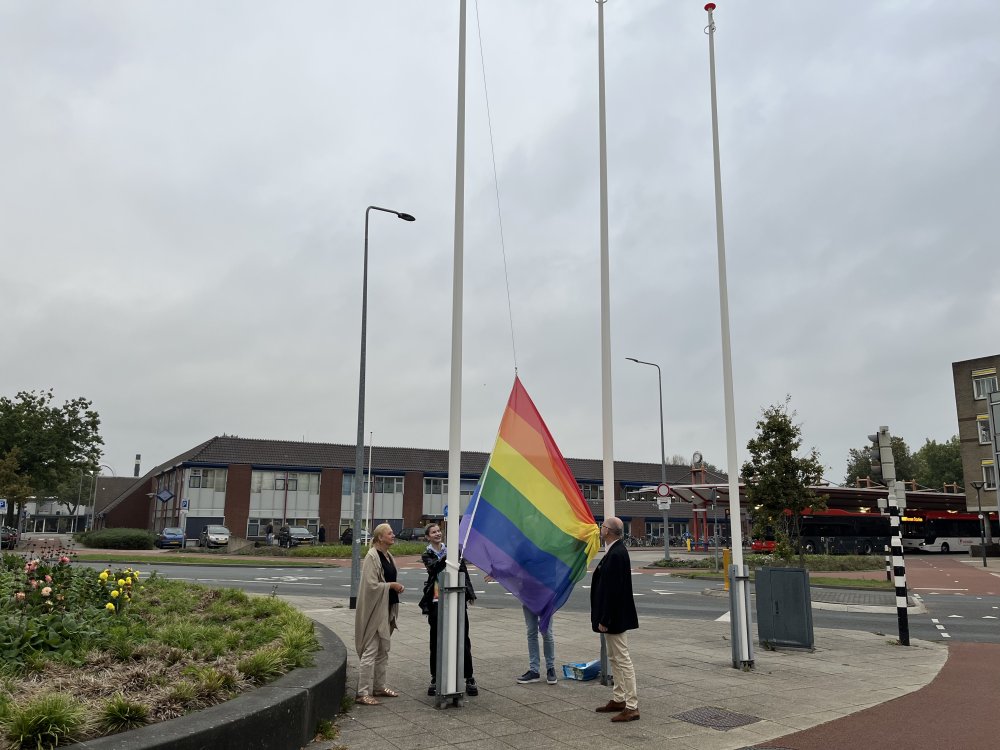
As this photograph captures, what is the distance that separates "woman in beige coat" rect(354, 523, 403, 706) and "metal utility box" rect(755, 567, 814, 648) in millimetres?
6194

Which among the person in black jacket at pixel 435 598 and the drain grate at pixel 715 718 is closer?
the drain grate at pixel 715 718

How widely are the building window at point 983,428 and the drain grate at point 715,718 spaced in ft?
175

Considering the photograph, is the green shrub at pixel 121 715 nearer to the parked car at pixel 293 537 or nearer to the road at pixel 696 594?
the road at pixel 696 594

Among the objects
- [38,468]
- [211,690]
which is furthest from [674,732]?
[38,468]

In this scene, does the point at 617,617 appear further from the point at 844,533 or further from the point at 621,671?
the point at 844,533

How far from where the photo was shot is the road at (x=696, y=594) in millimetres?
15422

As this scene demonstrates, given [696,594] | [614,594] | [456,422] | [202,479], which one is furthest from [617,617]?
[202,479]

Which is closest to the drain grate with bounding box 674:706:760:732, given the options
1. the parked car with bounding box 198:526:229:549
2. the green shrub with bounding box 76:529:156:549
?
the parked car with bounding box 198:526:229:549

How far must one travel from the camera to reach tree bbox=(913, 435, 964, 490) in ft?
286

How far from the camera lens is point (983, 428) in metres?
52.2

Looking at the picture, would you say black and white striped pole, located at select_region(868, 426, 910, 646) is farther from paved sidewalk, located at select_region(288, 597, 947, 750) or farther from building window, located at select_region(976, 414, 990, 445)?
building window, located at select_region(976, 414, 990, 445)

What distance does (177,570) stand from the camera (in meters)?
27.4

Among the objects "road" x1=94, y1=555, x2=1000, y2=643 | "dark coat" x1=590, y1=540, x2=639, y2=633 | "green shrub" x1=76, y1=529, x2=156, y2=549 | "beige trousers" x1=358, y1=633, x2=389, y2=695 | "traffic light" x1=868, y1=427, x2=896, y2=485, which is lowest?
"road" x1=94, y1=555, x2=1000, y2=643

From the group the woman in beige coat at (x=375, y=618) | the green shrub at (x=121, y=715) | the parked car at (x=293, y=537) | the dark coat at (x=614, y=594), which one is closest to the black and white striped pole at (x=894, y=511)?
the dark coat at (x=614, y=594)
